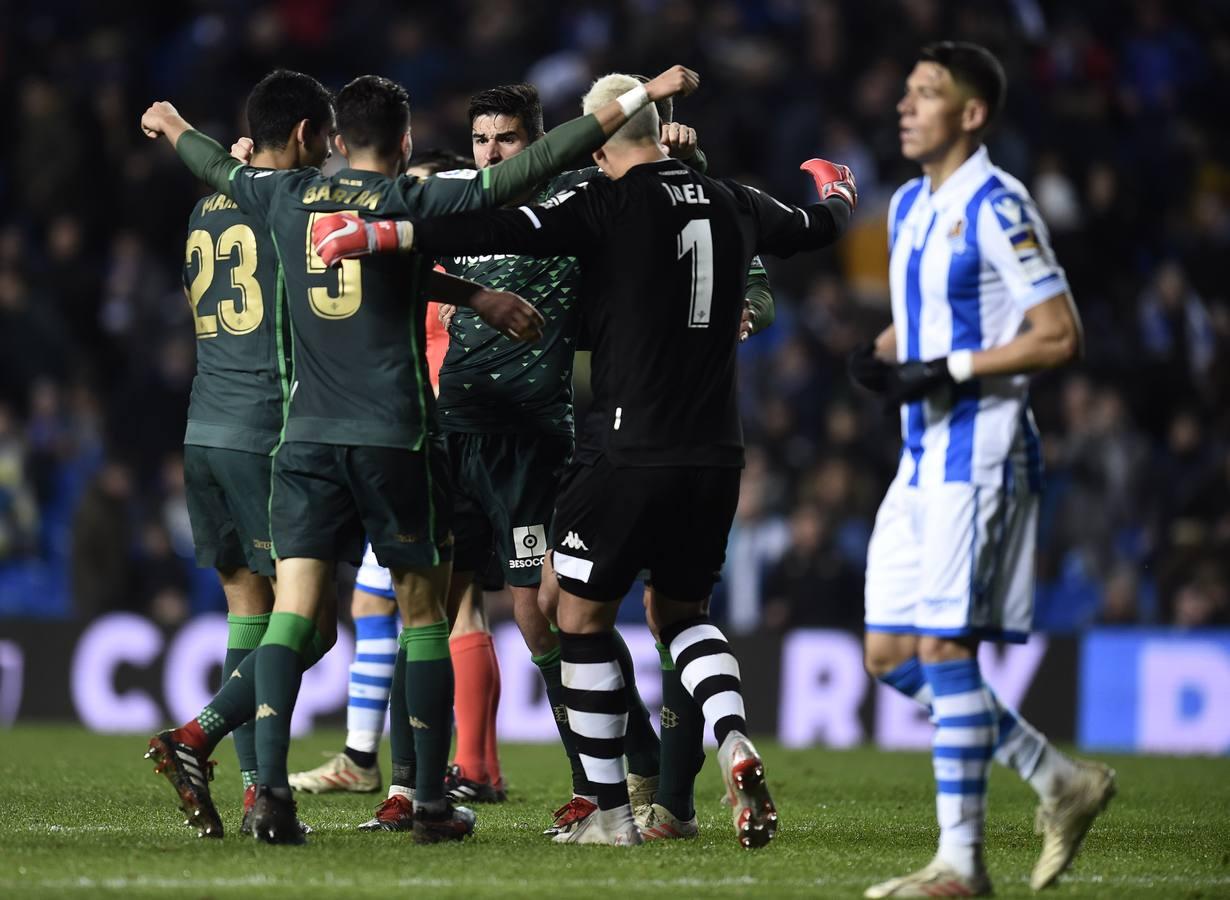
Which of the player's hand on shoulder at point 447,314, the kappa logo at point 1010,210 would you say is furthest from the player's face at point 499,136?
the kappa logo at point 1010,210

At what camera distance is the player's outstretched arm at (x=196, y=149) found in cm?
636

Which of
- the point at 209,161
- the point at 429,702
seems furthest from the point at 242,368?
the point at 429,702

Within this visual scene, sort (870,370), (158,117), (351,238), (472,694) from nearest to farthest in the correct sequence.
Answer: (870,370) → (351,238) → (158,117) → (472,694)

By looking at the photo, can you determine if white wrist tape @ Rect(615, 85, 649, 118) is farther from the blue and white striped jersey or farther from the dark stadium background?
the dark stadium background

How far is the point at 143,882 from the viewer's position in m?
5.11

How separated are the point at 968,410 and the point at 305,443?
6.85ft

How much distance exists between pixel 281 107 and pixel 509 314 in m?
1.16

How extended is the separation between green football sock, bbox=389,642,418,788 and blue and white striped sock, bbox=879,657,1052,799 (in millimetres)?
2124

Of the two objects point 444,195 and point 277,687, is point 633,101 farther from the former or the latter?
point 277,687

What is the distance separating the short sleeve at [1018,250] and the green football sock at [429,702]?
2183mm

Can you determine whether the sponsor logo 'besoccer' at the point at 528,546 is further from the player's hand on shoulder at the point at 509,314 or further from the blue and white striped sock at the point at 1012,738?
the blue and white striped sock at the point at 1012,738

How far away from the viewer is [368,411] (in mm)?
5969

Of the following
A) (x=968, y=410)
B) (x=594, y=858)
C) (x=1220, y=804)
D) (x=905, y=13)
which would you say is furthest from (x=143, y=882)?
(x=905, y=13)

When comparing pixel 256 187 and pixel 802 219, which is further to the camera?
pixel 802 219
